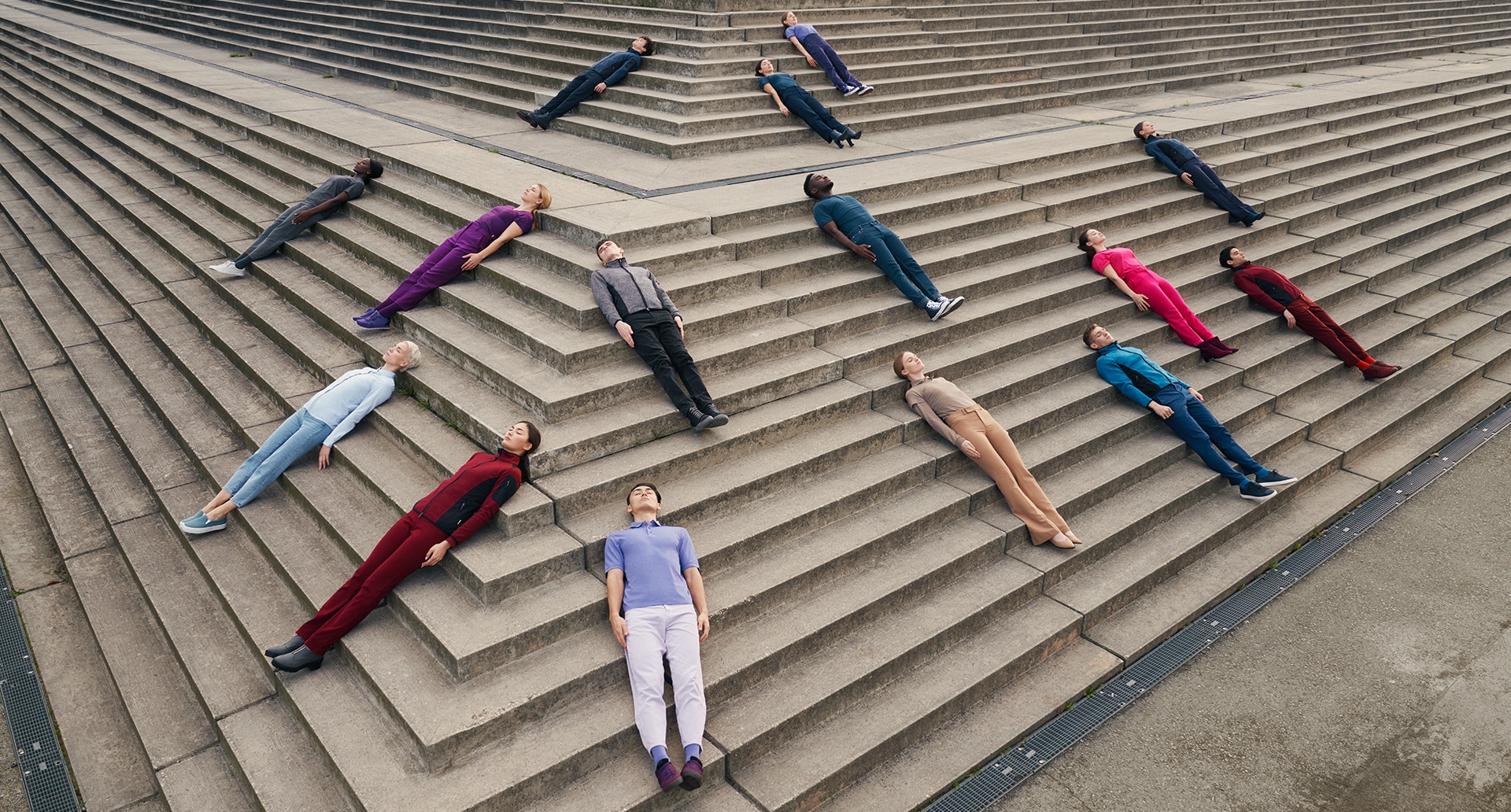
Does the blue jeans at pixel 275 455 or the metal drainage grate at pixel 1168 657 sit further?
the blue jeans at pixel 275 455

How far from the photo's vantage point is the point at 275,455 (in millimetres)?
6469

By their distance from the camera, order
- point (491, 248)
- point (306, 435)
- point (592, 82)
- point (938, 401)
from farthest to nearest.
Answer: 1. point (592, 82)
2. point (491, 248)
3. point (938, 401)
4. point (306, 435)

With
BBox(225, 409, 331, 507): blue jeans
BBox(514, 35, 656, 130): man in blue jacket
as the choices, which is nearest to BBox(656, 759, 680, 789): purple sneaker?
BBox(225, 409, 331, 507): blue jeans

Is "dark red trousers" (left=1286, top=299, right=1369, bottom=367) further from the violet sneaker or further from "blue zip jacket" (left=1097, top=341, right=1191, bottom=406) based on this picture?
the violet sneaker

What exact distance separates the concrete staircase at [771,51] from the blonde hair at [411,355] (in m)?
4.41

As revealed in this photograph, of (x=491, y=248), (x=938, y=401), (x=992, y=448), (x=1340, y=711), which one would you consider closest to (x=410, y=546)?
(x=491, y=248)

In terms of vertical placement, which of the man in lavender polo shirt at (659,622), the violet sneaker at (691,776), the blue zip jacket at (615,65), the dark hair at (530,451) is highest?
the blue zip jacket at (615,65)

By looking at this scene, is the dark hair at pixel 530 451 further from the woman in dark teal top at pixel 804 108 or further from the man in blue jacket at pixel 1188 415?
the woman in dark teal top at pixel 804 108

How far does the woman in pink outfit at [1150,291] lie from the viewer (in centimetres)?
862

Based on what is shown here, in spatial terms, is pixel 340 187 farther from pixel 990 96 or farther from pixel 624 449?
pixel 990 96

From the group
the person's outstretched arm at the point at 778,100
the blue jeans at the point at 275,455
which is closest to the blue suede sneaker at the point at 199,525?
the blue jeans at the point at 275,455

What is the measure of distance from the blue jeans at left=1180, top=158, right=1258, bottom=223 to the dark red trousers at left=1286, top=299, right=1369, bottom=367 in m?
1.40

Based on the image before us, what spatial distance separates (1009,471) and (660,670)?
303cm

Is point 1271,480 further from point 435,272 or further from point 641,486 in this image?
point 435,272
